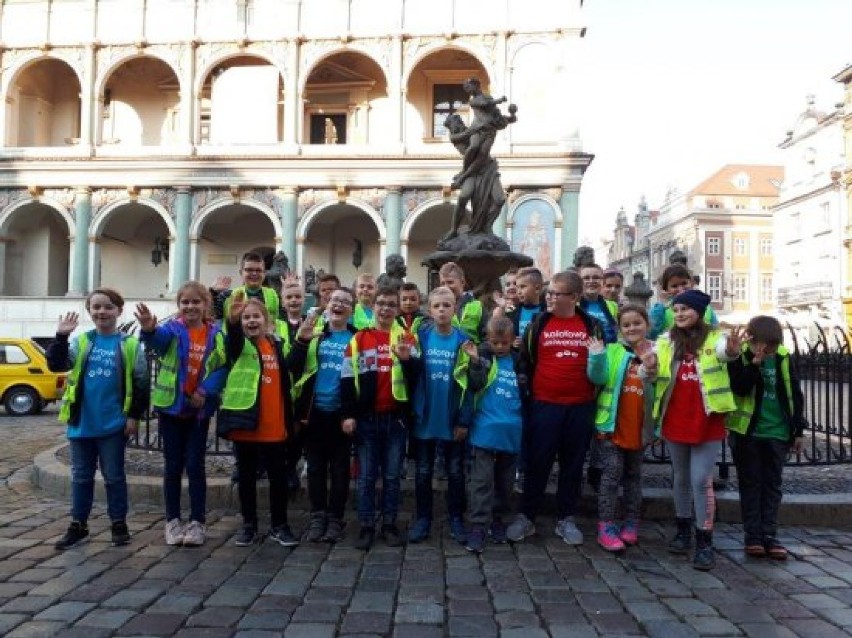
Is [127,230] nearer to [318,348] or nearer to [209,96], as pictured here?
[209,96]

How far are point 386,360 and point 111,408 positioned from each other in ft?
5.70

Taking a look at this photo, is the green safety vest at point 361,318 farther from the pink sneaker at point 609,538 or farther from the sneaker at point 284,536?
the pink sneaker at point 609,538

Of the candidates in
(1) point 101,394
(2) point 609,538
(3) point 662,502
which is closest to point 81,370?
(1) point 101,394

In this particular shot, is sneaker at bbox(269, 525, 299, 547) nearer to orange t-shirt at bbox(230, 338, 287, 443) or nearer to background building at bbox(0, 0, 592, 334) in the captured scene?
orange t-shirt at bbox(230, 338, 287, 443)

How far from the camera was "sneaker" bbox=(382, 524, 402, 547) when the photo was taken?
189 inches

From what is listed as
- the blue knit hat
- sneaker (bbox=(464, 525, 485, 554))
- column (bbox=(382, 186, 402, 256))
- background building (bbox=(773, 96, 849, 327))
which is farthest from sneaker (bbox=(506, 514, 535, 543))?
background building (bbox=(773, 96, 849, 327))

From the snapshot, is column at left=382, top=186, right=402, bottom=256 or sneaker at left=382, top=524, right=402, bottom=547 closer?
sneaker at left=382, top=524, right=402, bottom=547

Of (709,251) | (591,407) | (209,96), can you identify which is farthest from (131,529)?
(709,251)

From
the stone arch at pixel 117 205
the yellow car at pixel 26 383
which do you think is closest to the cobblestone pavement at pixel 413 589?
the yellow car at pixel 26 383

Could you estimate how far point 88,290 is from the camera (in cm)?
2470

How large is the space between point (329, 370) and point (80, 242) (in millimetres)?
21979

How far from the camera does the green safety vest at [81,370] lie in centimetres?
482

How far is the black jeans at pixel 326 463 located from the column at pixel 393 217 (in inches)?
744

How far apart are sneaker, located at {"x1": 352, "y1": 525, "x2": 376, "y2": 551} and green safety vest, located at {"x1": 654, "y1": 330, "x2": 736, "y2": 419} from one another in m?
1.89
